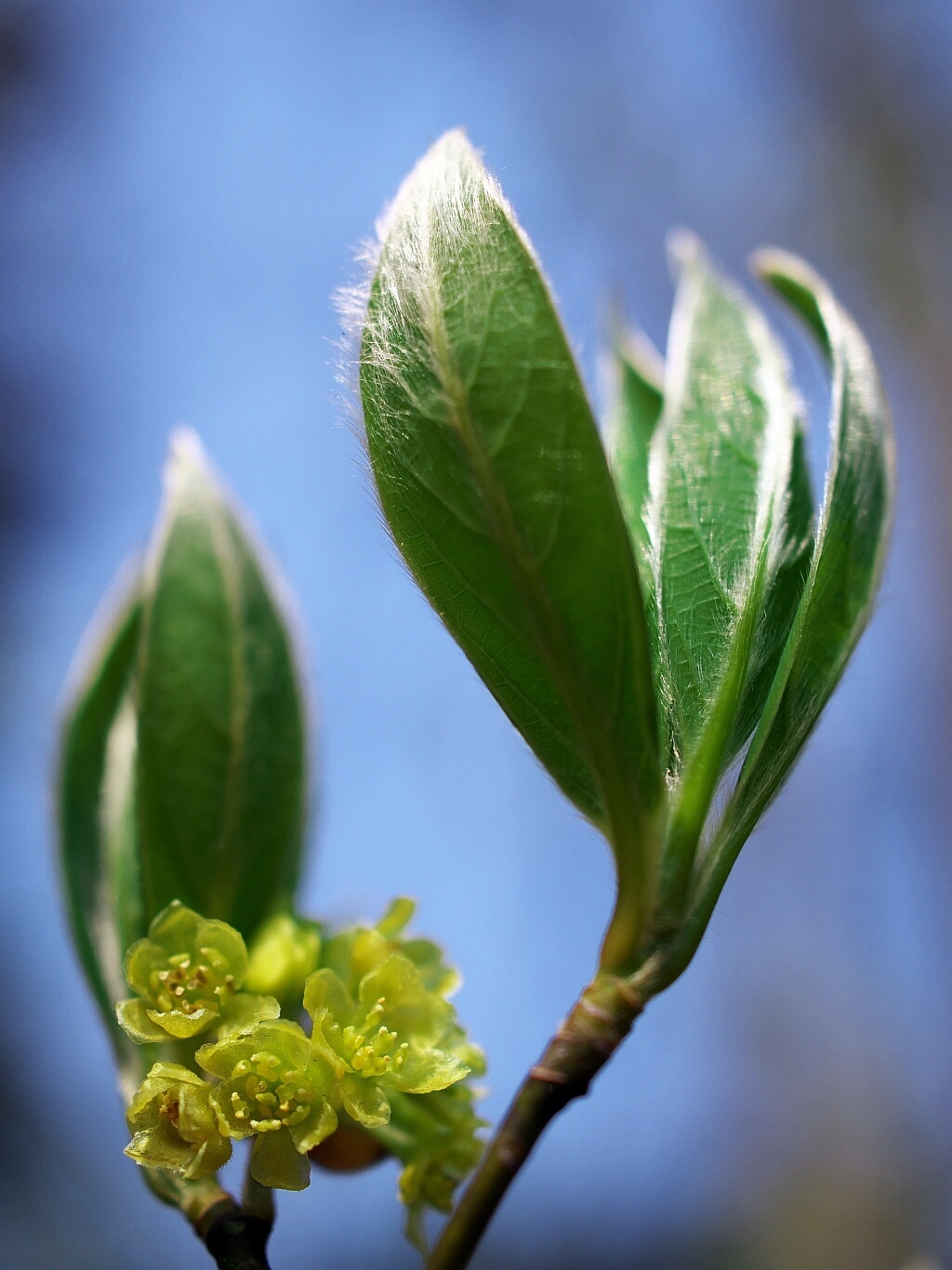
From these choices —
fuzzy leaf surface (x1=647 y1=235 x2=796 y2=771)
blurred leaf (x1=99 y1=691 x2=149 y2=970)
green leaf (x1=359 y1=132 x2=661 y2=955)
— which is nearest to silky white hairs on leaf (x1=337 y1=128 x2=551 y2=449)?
green leaf (x1=359 y1=132 x2=661 y2=955)

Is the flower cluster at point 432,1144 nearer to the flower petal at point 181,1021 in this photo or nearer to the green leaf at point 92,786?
the flower petal at point 181,1021

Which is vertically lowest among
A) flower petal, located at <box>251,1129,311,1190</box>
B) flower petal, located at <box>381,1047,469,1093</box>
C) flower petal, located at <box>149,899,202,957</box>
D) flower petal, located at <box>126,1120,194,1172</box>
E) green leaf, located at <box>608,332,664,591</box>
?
flower petal, located at <box>251,1129,311,1190</box>

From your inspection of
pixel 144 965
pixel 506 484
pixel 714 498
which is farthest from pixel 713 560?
pixel 144 965

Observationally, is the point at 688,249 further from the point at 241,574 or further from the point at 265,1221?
the point at 265,1221

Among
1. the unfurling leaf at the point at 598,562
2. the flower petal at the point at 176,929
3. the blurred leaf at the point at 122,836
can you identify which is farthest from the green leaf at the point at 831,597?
the blurred leaf at the point at 122,836

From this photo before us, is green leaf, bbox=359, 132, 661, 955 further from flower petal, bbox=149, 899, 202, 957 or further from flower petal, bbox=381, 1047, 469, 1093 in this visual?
flower petal, bbox=149, 899, 202, 957
